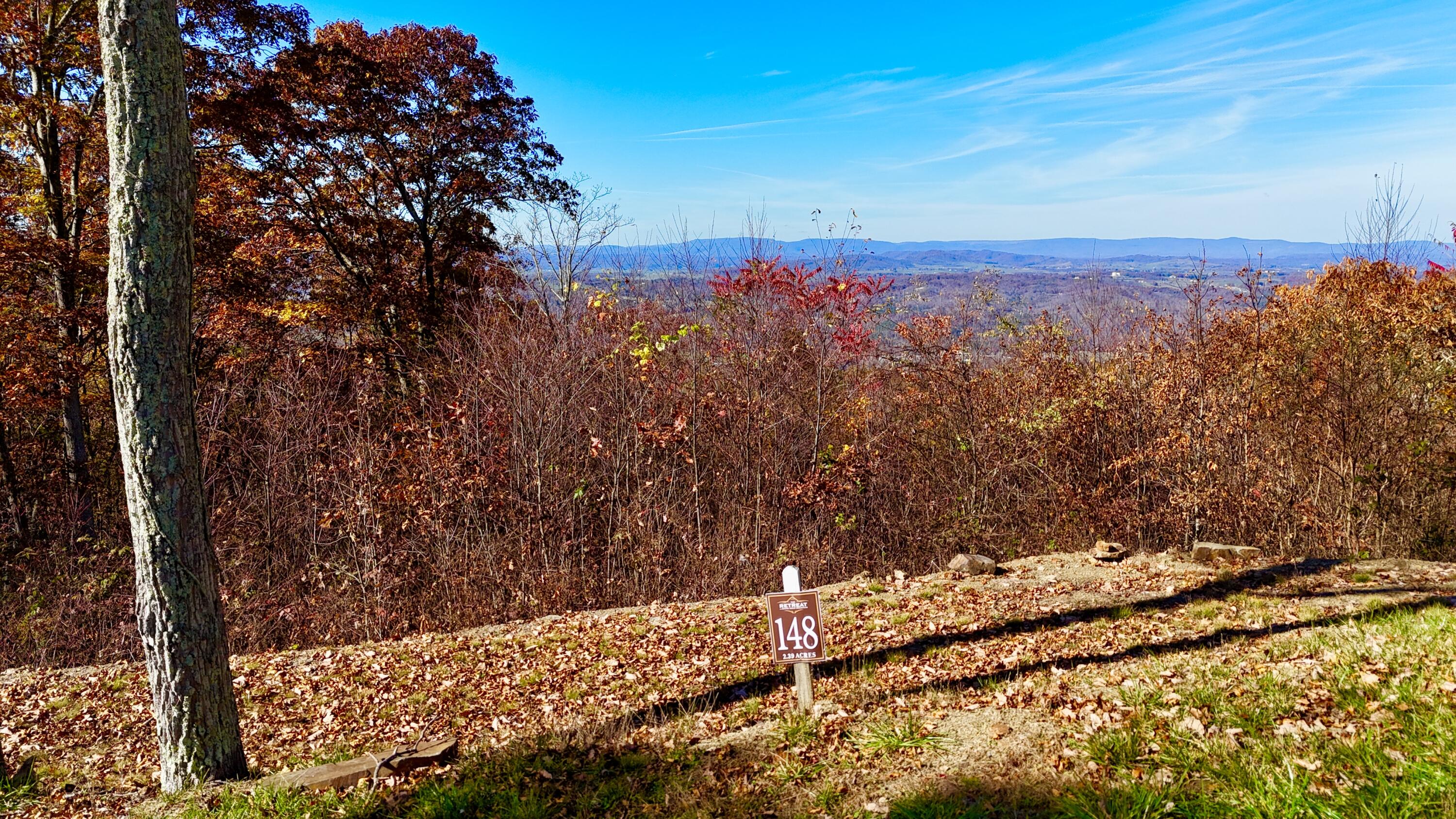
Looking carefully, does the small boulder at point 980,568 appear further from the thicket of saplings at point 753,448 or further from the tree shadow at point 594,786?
the tree shadow at point 594,786

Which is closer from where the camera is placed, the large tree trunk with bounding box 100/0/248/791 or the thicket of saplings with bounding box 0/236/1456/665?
the large tree trunk with bounding box 100/0/248/791

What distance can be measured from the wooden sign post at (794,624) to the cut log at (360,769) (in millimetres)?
2152

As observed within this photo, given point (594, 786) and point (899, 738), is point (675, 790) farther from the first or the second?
point (899, 738)

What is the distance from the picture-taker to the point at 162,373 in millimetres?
4340

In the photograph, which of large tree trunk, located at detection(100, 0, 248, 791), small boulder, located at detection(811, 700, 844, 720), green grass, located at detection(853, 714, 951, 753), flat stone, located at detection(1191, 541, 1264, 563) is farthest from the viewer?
flat stone, located at detection(1191, 541, 1264, 563)

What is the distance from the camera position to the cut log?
4555 millimetres

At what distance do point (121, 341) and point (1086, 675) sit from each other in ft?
20.5

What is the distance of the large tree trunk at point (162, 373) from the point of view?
13.9 ft

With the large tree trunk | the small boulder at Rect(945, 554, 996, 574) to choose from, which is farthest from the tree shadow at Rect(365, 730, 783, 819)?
the small boulder at Rect(945, 554, 996, 574)

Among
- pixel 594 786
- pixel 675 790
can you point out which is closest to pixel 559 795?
pixel 594 786

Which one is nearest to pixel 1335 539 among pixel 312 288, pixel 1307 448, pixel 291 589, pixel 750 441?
pixel 1307 448

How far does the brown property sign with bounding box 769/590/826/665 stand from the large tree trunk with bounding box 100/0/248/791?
3.30 m

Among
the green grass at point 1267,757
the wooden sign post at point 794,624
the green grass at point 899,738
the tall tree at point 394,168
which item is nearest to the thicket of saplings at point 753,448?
the tall tree at point 394,168

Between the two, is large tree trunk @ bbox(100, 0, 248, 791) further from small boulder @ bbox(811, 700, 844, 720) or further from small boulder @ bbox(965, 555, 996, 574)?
small boulder @ bbox(965, 555, 996, 574)
